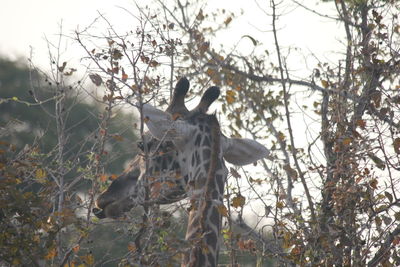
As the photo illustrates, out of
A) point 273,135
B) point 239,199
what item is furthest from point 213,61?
point 239,199

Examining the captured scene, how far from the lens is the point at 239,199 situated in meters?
6.34

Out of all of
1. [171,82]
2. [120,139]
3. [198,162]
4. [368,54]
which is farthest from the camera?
[171,82]

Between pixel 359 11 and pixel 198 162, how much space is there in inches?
132

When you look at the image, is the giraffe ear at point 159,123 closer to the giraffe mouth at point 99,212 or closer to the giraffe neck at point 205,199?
the giraffe neck at point 205,199

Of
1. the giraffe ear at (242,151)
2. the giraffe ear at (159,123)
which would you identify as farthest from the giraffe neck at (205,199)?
the giraffe ear at (242,151)

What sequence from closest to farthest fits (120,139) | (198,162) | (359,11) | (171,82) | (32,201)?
(32,201) → (120,139) → (198,162) → (171,82) → (359,11)

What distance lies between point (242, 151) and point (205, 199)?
1604 millimetres

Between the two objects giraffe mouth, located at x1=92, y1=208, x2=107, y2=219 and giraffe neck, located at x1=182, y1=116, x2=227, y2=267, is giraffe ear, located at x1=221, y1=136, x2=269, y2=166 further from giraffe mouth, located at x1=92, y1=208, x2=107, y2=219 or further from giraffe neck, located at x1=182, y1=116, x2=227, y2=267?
giraffe mouth, located at x1=92, y1=208, x2=107, y2=219

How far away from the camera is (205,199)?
219 inches

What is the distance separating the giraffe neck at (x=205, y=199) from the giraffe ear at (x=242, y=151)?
1.59 ft

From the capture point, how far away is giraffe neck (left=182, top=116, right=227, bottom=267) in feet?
17.7

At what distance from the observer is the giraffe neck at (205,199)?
212 inches

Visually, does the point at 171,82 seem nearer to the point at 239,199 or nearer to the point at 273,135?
the point at 239,199

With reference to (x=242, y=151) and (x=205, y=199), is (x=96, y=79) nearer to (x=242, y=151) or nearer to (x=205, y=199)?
(x=205, y=199)
